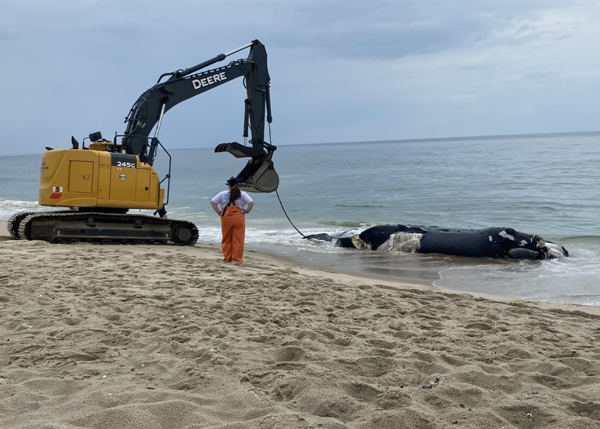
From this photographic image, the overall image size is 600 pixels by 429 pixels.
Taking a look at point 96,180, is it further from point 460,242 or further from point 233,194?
point 460,242

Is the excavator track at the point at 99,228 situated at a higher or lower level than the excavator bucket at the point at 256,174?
lower

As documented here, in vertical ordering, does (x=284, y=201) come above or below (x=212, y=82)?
below

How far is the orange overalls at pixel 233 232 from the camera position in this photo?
34.9 feet

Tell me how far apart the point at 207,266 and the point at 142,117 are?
16.4ft

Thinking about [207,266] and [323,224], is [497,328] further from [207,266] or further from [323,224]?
[323,224]

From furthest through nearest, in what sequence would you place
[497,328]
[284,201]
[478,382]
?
[284,201]
[497,328]
[478,382]

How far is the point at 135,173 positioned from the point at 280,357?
8.66 meters

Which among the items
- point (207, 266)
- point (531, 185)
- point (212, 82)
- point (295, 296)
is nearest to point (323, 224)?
point (212, 82)

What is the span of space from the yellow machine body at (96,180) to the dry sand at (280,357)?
14.8 ft

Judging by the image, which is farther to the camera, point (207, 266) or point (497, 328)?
point (207, 266)

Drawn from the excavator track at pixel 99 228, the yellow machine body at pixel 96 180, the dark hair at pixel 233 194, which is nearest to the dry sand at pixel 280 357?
the dark hair at pixel 233 194

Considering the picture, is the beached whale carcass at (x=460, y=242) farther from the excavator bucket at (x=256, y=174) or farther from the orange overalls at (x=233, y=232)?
the orange overalls at (x=233, y=232)

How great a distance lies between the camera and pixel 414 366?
4.60 m

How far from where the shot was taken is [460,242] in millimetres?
13742
